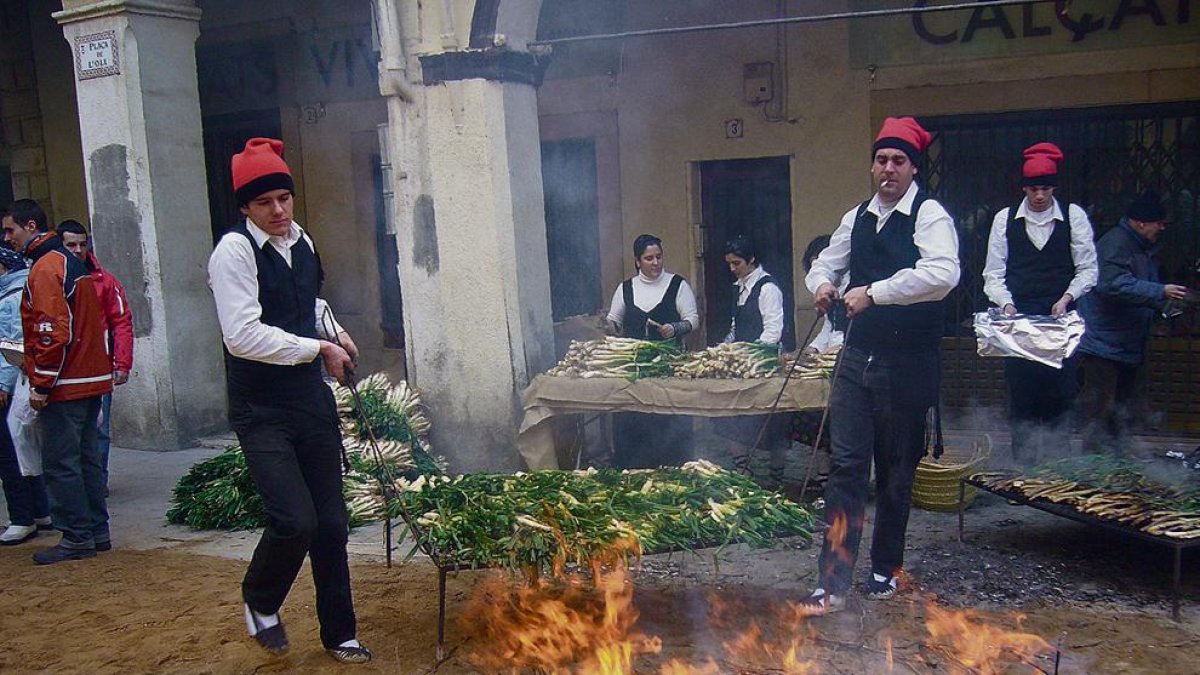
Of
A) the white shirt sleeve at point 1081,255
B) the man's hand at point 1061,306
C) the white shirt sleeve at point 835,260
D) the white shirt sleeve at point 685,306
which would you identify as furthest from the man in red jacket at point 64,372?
the white shirt sleeve at point 1081,255

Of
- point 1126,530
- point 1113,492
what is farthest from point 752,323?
point 1126,530

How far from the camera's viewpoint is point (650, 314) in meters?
7.82

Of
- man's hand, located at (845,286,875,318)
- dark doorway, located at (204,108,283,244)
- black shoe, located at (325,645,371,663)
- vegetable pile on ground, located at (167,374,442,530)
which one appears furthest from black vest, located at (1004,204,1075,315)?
dark doorway, located at (204,108,283,244)

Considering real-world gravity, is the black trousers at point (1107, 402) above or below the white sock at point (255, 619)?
above

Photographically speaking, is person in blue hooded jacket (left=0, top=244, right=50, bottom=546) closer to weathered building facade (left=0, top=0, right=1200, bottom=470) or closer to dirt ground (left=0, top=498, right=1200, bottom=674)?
dirt ground (left=0, top=498, right=1200, bottom=674)

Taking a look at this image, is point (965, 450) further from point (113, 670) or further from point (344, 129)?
point (344, 129)

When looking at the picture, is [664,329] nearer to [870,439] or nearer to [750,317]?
[750,317]

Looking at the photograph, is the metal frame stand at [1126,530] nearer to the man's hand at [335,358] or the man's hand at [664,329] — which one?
the man's hand at [664,329]

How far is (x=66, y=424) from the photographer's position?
6.42 metres

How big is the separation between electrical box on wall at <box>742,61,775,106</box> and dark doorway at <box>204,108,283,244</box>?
5.51 metres

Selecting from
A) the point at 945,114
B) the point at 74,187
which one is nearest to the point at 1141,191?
the point at 945,114

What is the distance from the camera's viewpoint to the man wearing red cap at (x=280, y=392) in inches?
168

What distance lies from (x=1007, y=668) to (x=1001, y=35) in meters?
5.96

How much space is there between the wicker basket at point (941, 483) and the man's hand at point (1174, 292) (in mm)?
1522
